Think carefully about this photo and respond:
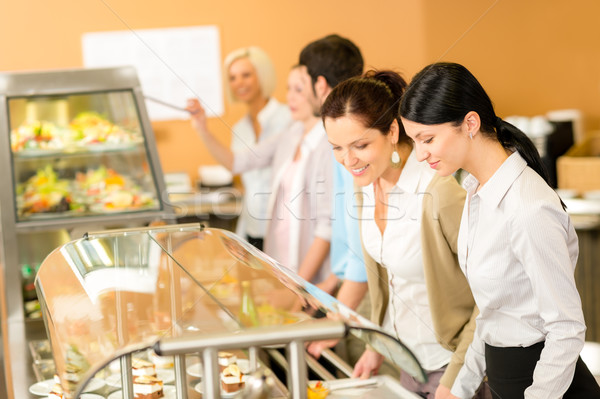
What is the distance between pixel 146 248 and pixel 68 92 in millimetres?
1381

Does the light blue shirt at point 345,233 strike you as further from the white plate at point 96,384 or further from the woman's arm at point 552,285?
the white plate at point 96,384

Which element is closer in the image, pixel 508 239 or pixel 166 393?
pixel 508 239

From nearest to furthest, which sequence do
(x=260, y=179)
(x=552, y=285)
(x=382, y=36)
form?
(x=552, y=285) → (x=260, y=179) → (x=382, y=36)

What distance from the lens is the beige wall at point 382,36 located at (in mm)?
4977

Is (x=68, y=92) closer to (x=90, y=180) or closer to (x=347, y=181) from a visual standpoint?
(x=90, y=180)

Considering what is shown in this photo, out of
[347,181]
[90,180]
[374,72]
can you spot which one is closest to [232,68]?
[90,180]

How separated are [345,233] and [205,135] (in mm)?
1139

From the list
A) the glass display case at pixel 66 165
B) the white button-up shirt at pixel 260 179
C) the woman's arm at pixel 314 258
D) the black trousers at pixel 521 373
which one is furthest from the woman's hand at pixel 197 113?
the black trousers at pixel 521 373

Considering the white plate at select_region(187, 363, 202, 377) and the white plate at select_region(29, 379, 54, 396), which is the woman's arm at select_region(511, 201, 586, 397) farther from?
the white plate at select_region(29, 379, 54, 396)

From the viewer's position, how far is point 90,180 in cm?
305

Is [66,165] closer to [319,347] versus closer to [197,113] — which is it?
[197,113]

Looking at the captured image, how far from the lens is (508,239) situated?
4.40 ft

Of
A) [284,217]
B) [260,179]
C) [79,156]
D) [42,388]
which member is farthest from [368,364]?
[260,179]

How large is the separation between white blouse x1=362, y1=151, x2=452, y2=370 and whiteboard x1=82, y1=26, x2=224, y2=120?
134 inches
